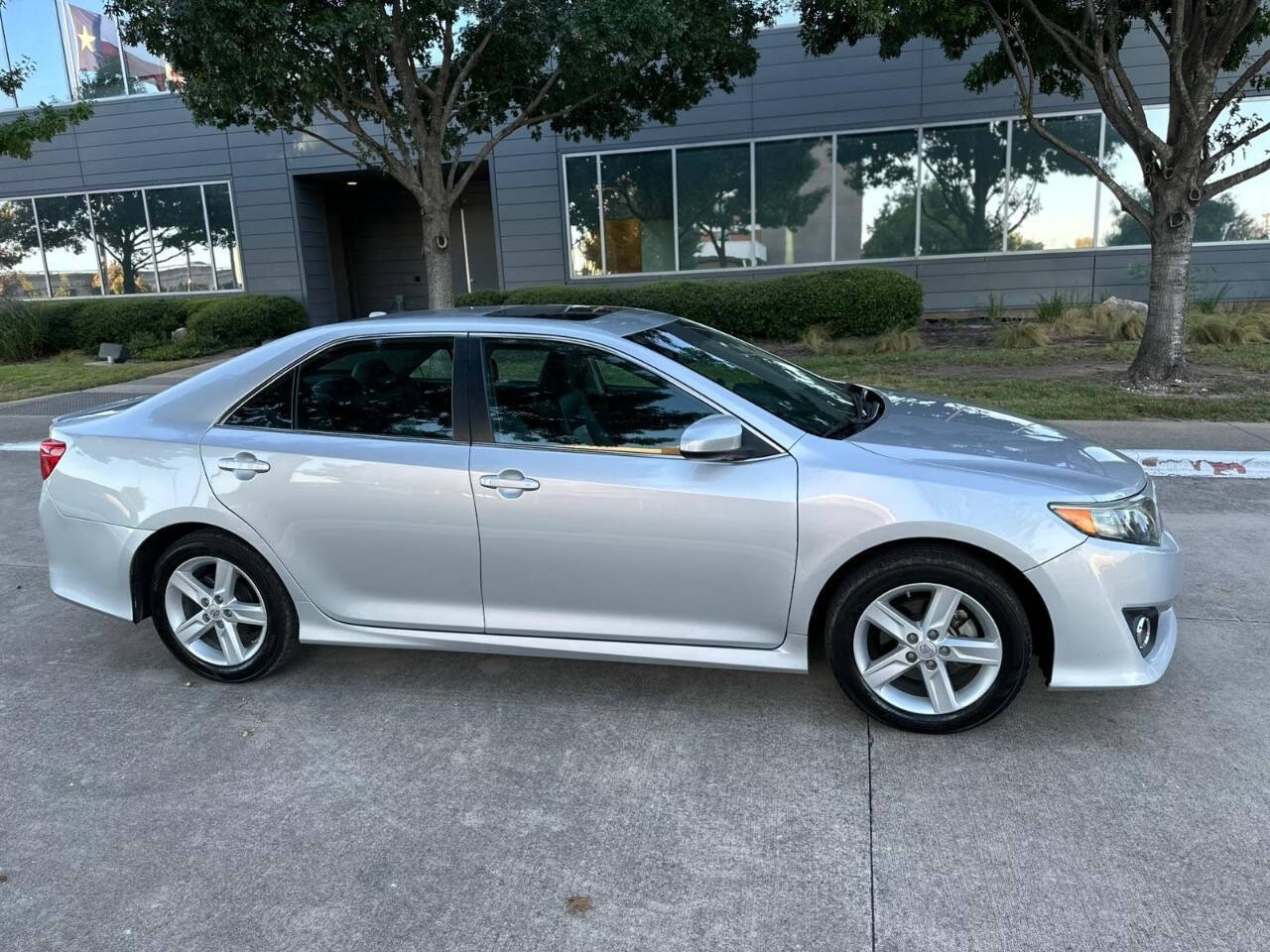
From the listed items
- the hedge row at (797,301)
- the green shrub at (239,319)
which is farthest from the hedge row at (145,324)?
the hedge row at (797,301)

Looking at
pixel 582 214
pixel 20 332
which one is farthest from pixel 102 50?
pixel 582 214

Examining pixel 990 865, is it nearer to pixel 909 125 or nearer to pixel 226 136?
pixel 909 125

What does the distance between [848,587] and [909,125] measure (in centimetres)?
1506

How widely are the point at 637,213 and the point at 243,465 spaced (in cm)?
1484

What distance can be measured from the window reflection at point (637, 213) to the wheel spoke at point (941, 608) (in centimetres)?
1508

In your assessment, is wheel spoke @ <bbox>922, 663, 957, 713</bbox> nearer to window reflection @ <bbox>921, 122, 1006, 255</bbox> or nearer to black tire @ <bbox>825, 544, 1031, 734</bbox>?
black tire @ <bbox>825, 544, 1031, 734</bbox>

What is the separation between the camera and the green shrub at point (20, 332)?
17.6 meters

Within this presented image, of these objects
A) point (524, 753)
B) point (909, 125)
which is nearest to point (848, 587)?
point (524, 753)

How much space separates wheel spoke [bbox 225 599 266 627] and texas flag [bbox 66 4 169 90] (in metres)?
19.4

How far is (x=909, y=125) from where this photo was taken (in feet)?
53.9

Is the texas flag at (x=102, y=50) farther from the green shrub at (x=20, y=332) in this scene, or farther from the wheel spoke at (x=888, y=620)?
the wheel spoke at (x=888, y=620)

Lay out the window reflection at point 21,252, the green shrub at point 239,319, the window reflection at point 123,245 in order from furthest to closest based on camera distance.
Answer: the window reflection at point 21,252
the window reflection at point 123,245
the green shrub at point 239,319

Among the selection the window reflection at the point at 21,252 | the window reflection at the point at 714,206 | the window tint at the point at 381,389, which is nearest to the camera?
the window tint at the point at 381,389

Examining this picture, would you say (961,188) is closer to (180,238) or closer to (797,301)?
(797,301)
